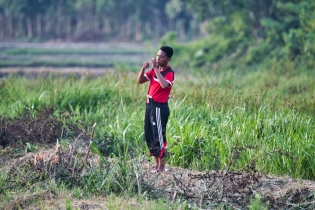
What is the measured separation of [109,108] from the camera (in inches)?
323

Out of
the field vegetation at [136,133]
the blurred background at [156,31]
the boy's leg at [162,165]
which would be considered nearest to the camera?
the field vegetation at [136,133]

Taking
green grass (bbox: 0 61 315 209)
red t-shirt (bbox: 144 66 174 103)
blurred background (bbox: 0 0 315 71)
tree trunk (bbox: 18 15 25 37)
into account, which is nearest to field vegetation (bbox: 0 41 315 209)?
green grass (bbox: 0 61 315 209)

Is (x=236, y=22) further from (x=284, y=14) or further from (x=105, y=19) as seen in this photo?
(x=105, y=19)

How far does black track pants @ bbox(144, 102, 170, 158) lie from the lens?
17.9ft

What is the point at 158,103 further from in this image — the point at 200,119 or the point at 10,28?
the point at 10,28

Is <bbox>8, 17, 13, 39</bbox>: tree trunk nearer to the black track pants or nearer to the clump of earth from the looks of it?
the clump of earth

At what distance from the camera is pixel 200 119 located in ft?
24.0

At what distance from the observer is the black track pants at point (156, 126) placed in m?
5.45

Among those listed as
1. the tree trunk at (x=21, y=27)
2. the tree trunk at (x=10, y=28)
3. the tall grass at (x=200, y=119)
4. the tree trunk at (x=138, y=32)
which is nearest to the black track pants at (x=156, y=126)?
the tall grass at (x=200, y=119)

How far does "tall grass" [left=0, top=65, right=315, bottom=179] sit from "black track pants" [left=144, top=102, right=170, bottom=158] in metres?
0.38

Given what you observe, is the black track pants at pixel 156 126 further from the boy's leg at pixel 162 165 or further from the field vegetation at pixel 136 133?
→ the field vegetation at pixel 136 133

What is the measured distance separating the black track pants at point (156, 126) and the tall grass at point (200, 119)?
0.38 metres

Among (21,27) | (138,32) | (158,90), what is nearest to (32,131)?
(158,90)

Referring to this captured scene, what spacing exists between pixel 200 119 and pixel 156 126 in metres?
1.94
